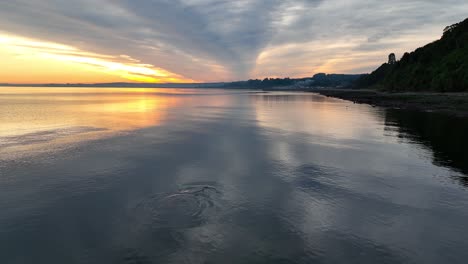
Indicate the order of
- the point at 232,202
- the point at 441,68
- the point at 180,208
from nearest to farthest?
the point at 180,208 < the point at 232,202 < the point at 441,68

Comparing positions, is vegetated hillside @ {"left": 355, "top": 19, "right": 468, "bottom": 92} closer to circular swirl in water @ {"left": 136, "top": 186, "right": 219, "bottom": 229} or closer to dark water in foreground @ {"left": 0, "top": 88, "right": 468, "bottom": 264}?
dark water in foreground @ {"left": 0, "top": 88, "right": 468, "bottom": 264}

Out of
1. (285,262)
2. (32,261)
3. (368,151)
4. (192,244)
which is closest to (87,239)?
(32,261)

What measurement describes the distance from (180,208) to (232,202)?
3.14m

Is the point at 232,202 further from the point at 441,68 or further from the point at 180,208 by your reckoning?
the point at 441,68

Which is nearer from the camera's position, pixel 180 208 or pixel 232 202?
pixel 180 208

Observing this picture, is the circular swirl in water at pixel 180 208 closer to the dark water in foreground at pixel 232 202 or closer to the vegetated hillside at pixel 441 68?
the dark water in foreground at pixel 232 202

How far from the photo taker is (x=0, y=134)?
36.9m

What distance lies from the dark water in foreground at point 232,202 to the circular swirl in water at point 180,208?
0.21ft

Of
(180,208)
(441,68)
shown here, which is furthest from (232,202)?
(441,68)

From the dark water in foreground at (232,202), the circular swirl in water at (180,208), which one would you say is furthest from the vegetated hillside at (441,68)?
the circular swirl in water at (180,208)

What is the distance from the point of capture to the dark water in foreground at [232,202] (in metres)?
12.2

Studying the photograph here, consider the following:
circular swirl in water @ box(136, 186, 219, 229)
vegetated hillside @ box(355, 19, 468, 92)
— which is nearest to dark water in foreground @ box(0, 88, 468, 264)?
circular swirl in water @ box(136, 186, 219, 229)

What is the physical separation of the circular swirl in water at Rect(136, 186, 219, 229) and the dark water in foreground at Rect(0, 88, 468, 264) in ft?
0.21

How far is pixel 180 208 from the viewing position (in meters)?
15.9
